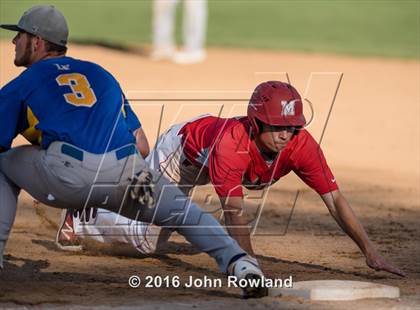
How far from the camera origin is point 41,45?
6.18 meters

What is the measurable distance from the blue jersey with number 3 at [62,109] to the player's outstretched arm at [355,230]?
158 cm

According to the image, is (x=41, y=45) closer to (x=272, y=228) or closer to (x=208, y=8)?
(x=272, y=228)

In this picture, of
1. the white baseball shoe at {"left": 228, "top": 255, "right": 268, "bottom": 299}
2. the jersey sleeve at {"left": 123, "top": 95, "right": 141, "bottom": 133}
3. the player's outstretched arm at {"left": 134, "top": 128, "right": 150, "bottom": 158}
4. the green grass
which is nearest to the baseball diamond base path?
the white baseball shoe at {"left": 228, "top": 255, "right": 268, "bottom": 299}

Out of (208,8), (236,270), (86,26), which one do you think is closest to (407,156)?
(236,270)

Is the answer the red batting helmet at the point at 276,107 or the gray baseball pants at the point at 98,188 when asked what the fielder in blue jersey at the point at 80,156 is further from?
the red batting helmet at the point at 276,107

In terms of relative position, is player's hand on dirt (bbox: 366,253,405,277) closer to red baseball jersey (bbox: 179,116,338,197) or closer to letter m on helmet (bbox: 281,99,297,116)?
red baseball jersey (bbox: 179,116,338,197)

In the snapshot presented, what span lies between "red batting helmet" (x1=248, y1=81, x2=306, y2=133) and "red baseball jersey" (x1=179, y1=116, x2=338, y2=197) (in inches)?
6.2

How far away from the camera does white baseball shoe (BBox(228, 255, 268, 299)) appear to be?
579 centimetres

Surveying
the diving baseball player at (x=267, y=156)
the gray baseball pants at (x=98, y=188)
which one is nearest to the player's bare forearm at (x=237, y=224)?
the diving baseball player at (x=267, y=156)

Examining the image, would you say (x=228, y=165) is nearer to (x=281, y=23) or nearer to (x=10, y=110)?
(x=10, y=110)

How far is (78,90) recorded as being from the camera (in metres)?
5.96

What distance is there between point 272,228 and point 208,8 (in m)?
18.6

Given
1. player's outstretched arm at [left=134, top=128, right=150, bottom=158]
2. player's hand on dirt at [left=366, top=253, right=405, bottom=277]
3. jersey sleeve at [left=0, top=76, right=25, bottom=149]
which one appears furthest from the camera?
player's hand on dirt at [left=366, top=253, right=405, bottom=277]

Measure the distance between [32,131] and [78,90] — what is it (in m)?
0.36
